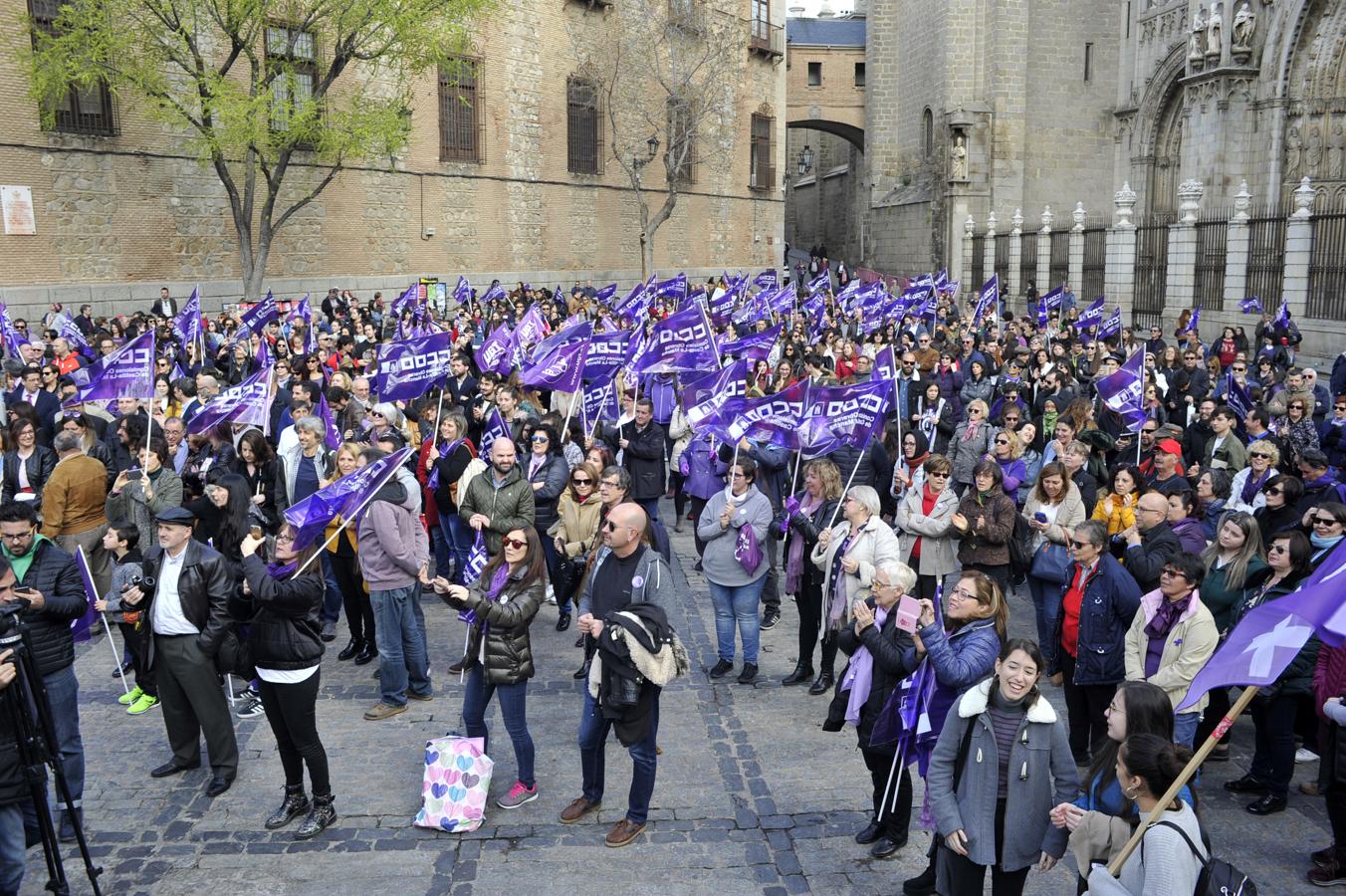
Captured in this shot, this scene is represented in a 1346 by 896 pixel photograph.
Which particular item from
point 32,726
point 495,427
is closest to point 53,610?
point 32,726

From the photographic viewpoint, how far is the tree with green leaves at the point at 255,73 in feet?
74.0

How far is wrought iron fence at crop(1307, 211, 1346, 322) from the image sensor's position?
19.7 m

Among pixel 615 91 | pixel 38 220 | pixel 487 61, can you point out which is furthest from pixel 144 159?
pixel 615 91

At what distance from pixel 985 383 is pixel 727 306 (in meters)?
10.7

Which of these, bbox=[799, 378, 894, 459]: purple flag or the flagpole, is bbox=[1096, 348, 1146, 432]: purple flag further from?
the flagpole

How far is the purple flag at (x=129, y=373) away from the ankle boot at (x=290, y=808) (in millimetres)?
5840

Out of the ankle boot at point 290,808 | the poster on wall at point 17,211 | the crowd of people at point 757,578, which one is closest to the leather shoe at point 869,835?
the crowd of people at point 757,578

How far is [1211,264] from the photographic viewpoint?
79.2 feet

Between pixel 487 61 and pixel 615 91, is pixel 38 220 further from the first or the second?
pixel 615 91

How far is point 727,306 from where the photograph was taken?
24500 mm

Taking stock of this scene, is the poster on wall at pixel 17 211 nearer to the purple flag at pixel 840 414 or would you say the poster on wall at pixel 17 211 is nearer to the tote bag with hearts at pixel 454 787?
the purple flag at pixel 840 414

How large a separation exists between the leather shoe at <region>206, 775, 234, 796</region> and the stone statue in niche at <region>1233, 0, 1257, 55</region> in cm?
3166

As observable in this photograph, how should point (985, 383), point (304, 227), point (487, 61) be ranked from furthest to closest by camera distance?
point (487, 61)
point (304, 227)
point (985, 383)

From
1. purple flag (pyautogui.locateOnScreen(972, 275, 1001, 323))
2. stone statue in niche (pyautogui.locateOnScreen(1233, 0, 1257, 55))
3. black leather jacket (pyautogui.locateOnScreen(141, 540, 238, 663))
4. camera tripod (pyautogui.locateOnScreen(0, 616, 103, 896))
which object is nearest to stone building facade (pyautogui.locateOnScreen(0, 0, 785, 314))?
purple flag (pyautogui.locateOnScreen(972, 275, 1001, 323))
